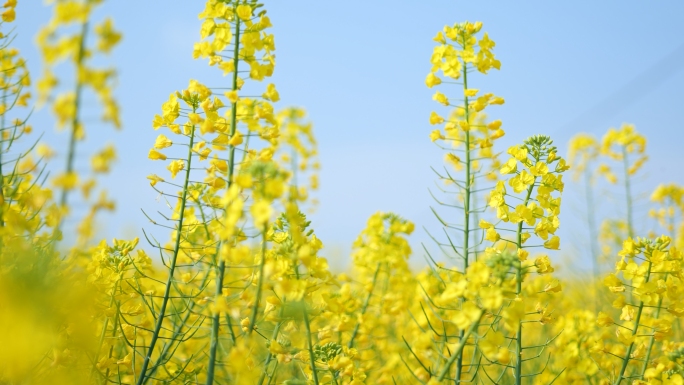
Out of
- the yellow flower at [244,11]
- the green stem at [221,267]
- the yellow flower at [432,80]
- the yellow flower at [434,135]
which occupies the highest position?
the yellow flower at [432,80]

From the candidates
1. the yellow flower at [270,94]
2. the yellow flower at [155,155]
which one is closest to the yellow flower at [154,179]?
the yellow flower at [155,155]

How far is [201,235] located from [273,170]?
60.3 inches

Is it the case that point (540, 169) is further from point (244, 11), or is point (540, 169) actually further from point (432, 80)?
point (244, 11)

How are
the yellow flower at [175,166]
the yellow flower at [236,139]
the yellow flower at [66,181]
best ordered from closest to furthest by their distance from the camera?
the yellow flower at [66,181], the yellow flower at [236,139], the yellow flower at [175,166]

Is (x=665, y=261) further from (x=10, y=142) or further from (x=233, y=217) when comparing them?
(x=10, y=142)

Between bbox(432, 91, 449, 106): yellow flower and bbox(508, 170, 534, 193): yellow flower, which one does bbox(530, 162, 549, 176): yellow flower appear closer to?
bbox(508, 170, 534, 193): yellow flower

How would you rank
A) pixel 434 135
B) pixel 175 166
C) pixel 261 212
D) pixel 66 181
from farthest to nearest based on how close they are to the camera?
pixel 434 135 → pixel 175 166 → pixel 261 212 → pixel 66 181

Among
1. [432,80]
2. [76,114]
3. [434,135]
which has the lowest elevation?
[76,114]

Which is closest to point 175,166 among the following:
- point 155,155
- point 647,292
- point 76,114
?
point 155,155

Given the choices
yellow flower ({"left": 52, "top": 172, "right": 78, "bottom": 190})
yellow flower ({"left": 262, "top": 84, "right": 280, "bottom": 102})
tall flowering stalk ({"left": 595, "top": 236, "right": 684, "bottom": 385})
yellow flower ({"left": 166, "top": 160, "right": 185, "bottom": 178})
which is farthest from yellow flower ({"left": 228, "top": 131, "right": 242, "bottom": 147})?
tall flowering stalk ({"left": 595, "top": 236, "right": 684, "bottom": 385})

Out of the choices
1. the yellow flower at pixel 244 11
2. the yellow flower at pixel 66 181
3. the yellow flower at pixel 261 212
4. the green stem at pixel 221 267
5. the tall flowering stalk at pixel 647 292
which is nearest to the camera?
the yellow flower at pixel 66 181

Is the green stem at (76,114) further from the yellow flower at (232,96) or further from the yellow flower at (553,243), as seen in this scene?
the yellow flower at (553,243)

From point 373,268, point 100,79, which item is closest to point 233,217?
point 100,79

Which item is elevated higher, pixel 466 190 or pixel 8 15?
pixel 8 15
